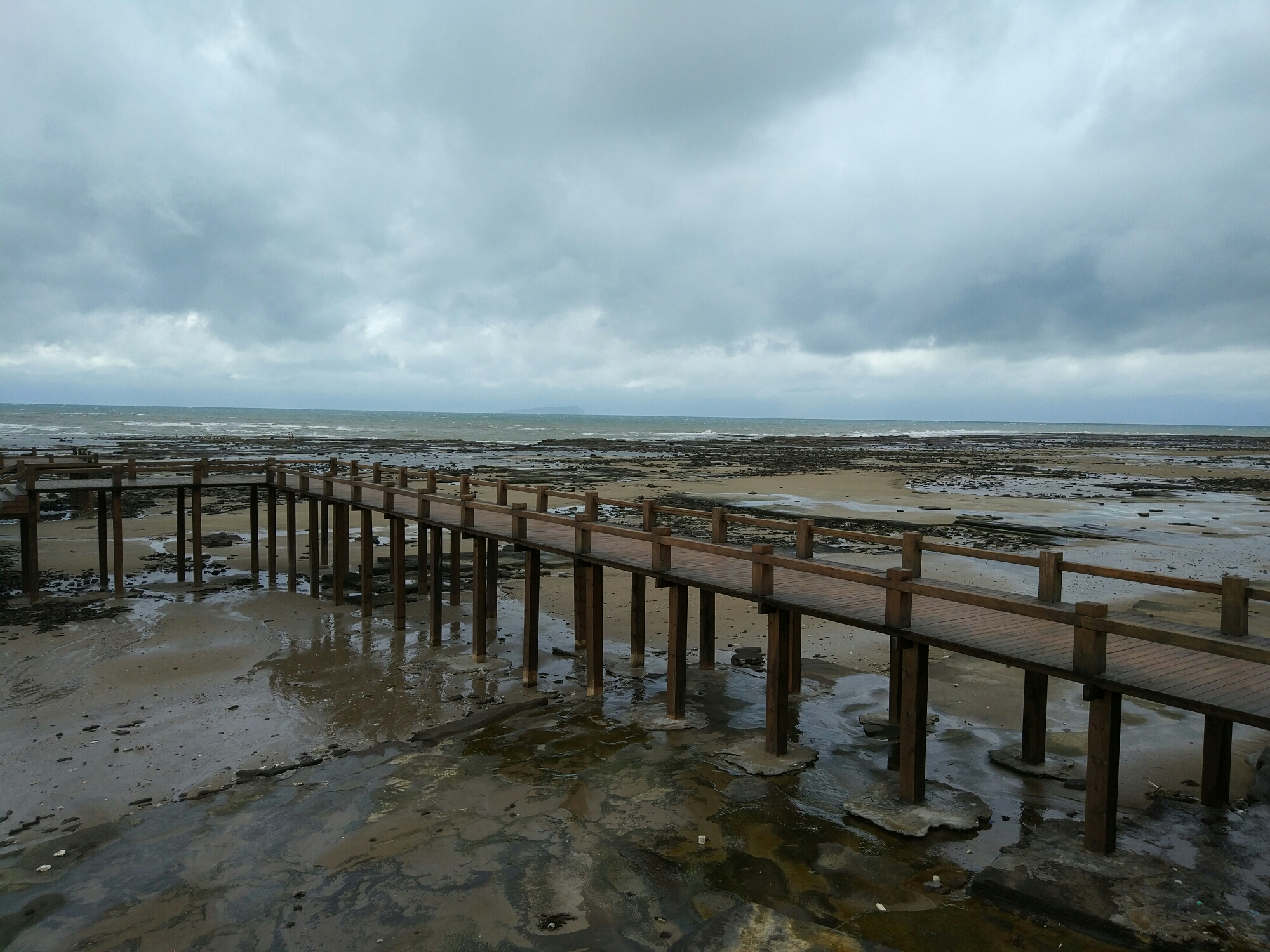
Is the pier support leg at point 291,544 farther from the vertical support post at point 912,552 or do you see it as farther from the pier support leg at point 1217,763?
the pier support leg at point 1217,763

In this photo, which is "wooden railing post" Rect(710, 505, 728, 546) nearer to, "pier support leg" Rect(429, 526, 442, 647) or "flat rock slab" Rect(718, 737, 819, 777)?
"flat rock slab" Rect(718, 737, 819, 777)

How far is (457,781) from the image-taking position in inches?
332

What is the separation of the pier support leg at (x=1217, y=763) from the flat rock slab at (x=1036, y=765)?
1.21 meters

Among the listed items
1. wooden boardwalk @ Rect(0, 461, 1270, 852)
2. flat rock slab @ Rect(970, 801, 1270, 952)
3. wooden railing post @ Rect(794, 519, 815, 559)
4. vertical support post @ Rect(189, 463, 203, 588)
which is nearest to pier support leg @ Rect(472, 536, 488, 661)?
wooden boardwalk @ Rect(0, 461, 1270, 852)

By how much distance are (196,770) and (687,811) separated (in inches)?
222

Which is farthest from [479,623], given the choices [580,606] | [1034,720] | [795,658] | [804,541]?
[1034,720]

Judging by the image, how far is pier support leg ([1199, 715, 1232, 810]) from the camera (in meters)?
7.50

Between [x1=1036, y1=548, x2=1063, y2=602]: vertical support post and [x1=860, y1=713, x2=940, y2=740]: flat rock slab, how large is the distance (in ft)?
6.80

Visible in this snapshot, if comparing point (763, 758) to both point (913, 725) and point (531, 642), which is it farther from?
point (531, 642)

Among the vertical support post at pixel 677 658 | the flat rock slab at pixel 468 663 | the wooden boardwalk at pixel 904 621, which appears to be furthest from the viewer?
the flat rock slab at pixel 468 663

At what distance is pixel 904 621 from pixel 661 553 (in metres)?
3.55

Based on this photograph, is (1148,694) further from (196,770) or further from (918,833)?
(196,770)

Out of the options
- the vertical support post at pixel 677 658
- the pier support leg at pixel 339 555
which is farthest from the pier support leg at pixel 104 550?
the vertical support post at pixel 677 658

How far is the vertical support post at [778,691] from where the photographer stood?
29.7 ft
